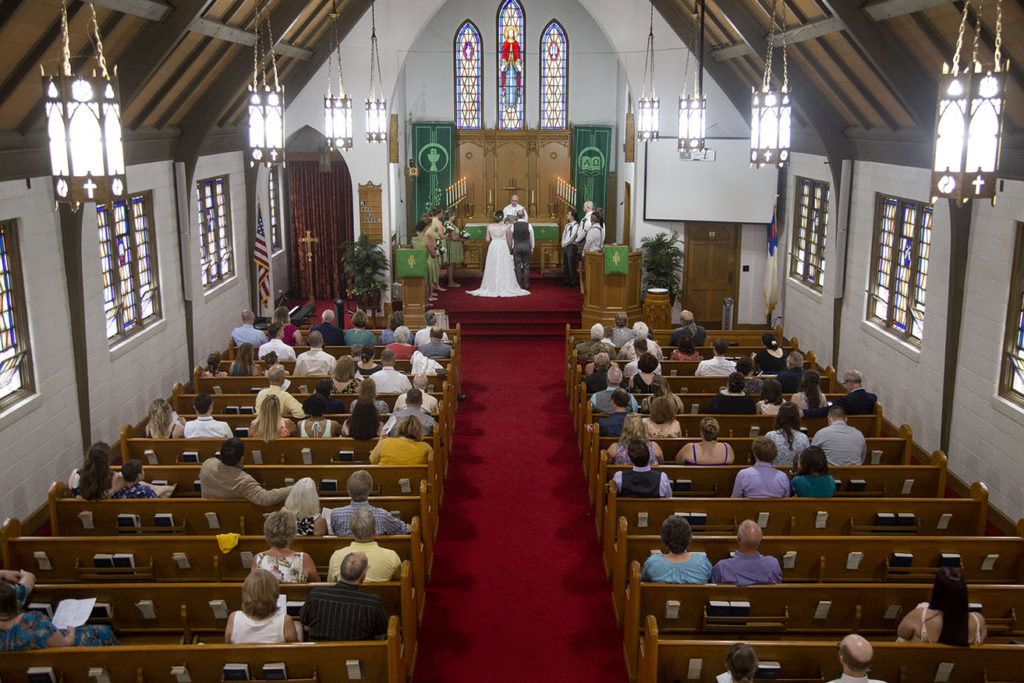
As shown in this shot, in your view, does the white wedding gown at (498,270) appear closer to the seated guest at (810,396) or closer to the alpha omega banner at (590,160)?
the alpha omega banner at (590,160)

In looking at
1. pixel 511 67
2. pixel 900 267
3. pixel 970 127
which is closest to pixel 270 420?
pixel 970 127

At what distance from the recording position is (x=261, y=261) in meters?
14.9

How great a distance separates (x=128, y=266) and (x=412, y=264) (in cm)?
520

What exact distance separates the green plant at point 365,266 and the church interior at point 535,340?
50mm

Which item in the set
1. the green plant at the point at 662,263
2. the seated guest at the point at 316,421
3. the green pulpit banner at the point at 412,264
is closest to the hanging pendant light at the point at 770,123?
the seated guest at the point at 316,421

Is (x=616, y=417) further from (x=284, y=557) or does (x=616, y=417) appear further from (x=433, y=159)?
(x=433, y=159)

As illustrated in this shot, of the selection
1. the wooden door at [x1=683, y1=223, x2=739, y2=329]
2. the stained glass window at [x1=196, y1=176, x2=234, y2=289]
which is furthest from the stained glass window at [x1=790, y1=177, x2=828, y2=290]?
the stained glass window at [x1=196, y1=176, x2=234, y2=289]

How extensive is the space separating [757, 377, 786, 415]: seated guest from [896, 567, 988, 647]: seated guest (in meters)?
3.65

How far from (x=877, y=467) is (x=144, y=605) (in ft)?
18.2

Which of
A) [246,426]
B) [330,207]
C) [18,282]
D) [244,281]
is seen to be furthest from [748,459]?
[330,207]

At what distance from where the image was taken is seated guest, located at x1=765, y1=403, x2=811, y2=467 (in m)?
7.45

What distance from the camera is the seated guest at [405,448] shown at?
7.43m

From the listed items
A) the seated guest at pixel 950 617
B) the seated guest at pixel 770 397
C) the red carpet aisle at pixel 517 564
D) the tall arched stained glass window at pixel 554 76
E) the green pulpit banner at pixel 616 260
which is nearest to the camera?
the seated guest at pixel 950 617

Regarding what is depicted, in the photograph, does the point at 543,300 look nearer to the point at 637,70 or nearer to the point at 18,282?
the point at 637,70
